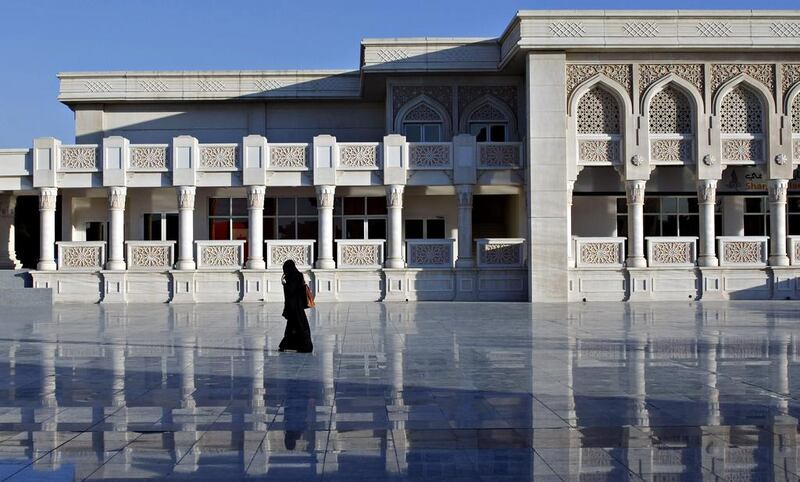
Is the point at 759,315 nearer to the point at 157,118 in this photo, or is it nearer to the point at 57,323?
the point at 57,323

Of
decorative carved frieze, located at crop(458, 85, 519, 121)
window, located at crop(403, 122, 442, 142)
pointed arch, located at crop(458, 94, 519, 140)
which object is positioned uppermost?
decorative carved frieze, located at crop(458, 85, 519, 121)

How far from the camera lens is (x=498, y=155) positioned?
25.6 meters

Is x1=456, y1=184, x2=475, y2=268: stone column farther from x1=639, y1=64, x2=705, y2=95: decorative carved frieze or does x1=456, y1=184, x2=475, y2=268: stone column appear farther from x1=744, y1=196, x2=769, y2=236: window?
x1=744, y1=196, x2=769, y2=236: window

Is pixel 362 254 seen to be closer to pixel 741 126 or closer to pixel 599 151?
pixel 599 151

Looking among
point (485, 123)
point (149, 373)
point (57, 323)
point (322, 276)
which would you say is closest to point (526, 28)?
point (485, 123)

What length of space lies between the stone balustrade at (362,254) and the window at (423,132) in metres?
3.85

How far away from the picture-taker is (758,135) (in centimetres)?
2498

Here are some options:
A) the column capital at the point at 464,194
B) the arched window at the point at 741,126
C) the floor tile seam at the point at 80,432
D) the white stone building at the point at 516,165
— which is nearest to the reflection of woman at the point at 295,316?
the floor tile seam at the point at 80,432

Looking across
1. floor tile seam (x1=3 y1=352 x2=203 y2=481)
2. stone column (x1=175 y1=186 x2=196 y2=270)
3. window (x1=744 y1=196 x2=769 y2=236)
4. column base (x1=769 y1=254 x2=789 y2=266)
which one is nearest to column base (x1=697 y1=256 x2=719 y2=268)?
column base (x1=769 y1=254 x2=789 y2=266)

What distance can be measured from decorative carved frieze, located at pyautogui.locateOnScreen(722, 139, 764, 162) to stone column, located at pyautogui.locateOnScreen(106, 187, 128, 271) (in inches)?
666

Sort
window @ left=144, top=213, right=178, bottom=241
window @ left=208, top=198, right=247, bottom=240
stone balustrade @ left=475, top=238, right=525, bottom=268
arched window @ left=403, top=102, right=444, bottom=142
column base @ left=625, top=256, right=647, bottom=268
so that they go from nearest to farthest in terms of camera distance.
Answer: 1. column base @ left=625, top=256, right=647, bottom=268
2. stone balustrade @ left=475, top=238, right=525, bottom=268
3. arched window @ left=403, top=102, right=444, bottom=142
4. window @ left=144, top=213, right=178, bottom=241
5. window @ left=208, top=198, right=247, bottom=240

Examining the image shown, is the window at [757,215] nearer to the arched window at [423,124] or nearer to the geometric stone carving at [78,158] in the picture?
the arched window at [423,124]

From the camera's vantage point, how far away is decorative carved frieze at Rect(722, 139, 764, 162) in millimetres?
24891

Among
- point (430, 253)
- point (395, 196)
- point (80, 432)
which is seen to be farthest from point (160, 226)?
point (80, 432)
